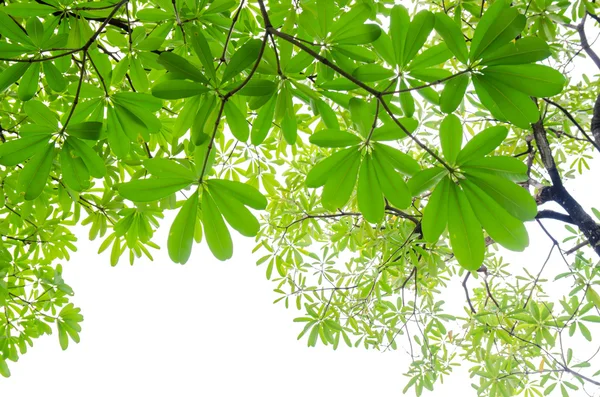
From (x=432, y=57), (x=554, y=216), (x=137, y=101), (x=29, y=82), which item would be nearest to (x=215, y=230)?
(x=137, y=101)

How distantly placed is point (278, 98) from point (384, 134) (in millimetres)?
235

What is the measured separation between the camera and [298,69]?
0.80 m

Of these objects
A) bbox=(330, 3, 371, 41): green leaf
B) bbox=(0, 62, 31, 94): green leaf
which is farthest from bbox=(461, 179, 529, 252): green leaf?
bbox=(0, 62, 31, 94): green leaf

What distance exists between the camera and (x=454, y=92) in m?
0.70

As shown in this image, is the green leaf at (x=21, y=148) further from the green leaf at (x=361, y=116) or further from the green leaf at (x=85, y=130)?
the green leaf at (x=361, y=116)

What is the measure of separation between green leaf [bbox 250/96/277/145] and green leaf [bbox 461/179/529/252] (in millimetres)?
404

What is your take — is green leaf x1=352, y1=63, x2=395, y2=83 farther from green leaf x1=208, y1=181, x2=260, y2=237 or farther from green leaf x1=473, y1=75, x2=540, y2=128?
green leaf x1=208, y1=181, x2=260, y2=237

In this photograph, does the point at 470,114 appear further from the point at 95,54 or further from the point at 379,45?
the point at 95,54

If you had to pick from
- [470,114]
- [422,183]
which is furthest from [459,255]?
[470,114]

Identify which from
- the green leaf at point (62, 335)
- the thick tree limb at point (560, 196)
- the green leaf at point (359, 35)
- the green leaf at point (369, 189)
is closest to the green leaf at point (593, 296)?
the thick tree limb at point (560, 196)

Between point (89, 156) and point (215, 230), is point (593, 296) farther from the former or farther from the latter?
point (89, 156)

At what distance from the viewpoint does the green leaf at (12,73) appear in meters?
0.87

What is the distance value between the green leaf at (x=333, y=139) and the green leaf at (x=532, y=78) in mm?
250

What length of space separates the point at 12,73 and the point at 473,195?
96cm
